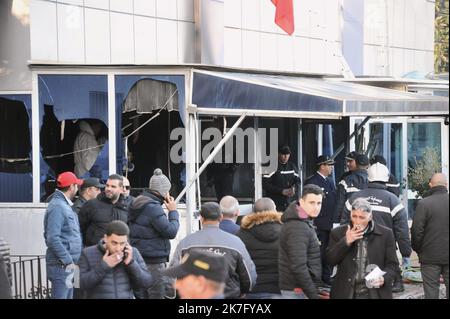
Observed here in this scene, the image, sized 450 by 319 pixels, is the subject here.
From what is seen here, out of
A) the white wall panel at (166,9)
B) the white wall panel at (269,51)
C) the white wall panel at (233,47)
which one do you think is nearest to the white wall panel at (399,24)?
the white wall panel at (269,51)

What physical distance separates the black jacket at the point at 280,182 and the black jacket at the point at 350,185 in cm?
163

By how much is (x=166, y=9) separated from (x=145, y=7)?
22.8 inches

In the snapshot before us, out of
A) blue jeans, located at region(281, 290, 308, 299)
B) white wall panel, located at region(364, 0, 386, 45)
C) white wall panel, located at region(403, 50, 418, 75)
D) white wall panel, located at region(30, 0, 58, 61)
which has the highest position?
white wall panel, located at region(364, 0, 386, 45)

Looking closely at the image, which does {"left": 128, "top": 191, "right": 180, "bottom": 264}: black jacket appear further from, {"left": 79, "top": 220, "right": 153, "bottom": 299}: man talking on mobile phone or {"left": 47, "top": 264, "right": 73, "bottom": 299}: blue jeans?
{"left": 79, "top": 220, "right": 153, "bottom": 299}: man talking on mobile phone

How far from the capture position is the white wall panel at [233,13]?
18.1 m

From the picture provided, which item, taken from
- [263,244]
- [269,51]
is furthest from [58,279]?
[269,51]

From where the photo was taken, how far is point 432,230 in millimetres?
11008

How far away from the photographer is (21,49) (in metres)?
13.6

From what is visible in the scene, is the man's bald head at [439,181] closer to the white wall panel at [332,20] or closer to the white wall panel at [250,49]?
the white wall panel at [250,49]

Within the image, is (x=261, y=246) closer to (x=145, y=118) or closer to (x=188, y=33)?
(x=145, y=118)

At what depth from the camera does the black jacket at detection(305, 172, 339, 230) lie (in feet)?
47.1

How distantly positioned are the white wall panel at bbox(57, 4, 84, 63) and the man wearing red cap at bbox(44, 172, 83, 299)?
3.40 metres

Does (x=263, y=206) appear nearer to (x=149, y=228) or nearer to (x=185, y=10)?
(x=149, y=228)

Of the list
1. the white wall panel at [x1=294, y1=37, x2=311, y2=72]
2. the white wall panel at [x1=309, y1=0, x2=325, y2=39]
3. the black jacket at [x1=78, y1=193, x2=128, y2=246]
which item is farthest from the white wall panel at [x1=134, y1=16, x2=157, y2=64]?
the white wall panel at [x1=309, y1=0, x2=325, y2=39]
